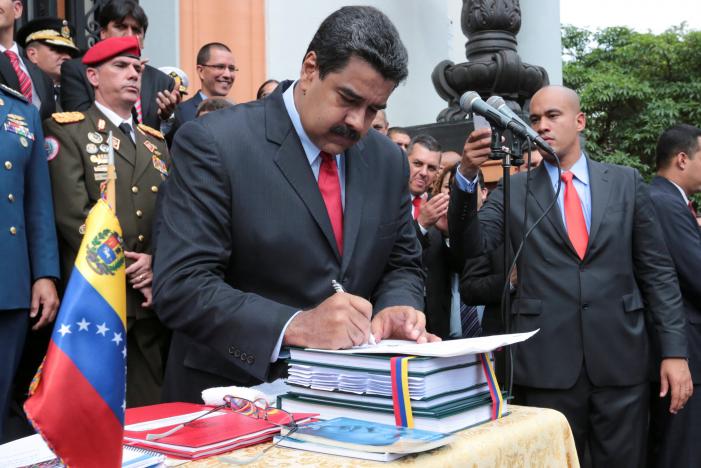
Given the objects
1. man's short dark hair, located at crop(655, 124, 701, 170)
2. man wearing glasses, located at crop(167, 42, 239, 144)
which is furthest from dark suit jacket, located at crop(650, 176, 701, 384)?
man wearing glasses, located at crop(167, 42, 239, 144)

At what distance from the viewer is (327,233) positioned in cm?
206

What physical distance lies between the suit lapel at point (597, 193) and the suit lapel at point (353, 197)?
151 cm

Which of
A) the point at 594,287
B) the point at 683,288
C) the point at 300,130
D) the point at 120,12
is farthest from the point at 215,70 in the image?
the point at 300,130

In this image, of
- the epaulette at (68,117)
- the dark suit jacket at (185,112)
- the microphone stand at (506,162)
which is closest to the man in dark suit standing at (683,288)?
the microphone stand at (506,162)

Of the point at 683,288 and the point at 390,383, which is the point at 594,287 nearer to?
the point at 683,288

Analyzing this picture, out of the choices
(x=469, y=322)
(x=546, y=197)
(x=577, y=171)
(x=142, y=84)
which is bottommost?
(x=469, y=322)

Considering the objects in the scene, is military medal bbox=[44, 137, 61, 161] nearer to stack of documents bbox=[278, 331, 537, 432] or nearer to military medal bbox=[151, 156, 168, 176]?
military medal bbox=[151, 156, 168, 176]

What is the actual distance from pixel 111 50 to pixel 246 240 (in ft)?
7.03

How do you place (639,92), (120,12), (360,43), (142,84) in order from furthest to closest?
Result: (639,92), (120,12), (142,84), (360,43)

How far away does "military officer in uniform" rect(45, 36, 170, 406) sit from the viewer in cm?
333

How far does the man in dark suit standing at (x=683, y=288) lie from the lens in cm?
408

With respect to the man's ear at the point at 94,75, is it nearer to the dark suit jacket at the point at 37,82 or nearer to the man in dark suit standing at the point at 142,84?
the dark suit jacket at the point at 37,82

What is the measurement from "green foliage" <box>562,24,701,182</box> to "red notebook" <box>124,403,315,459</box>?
21.7 metres

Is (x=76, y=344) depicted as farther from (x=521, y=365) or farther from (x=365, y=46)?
(x=521, y=365)
